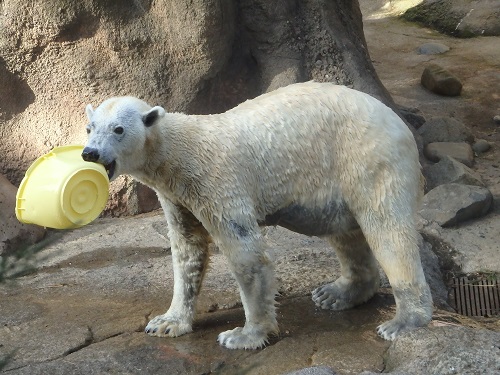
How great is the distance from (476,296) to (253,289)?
209 centimetres

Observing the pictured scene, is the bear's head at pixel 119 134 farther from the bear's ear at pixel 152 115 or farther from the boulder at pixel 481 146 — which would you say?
the boulder at pixel 481 146

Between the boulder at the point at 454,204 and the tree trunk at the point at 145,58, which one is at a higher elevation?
the tree trunk at the point at 145,58

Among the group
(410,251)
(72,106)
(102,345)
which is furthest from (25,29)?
(410,251)

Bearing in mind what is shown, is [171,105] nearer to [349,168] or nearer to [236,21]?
[236,21]

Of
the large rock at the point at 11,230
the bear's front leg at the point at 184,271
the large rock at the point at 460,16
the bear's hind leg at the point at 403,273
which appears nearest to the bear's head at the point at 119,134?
the bear's front leg at the point at 184,271

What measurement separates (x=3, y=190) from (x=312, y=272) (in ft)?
8.61

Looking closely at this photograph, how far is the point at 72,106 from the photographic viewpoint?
676cm

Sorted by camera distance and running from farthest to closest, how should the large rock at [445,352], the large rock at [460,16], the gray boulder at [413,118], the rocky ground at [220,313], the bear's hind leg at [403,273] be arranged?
the large rock at [460,16]
the gray boulder at [413,118]
the bear's hind leg at [403,273]
the rocky ground at [220,313]
the large rock at [445,352]

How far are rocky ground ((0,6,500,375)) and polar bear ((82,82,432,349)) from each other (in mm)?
211

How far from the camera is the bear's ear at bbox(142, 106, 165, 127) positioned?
3.85 m

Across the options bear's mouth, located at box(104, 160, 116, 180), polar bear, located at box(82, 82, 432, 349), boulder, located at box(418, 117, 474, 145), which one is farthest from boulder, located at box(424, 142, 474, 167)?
bear's mouth, located at box(104, 160, 116, 180)

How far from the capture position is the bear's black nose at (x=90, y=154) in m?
3.60

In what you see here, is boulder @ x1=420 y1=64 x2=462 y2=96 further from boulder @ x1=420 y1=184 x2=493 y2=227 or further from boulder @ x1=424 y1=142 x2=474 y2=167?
boulder @ x1=420 y1=184 x2=493 y2=227

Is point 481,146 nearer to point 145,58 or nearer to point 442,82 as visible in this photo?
point 442,82
